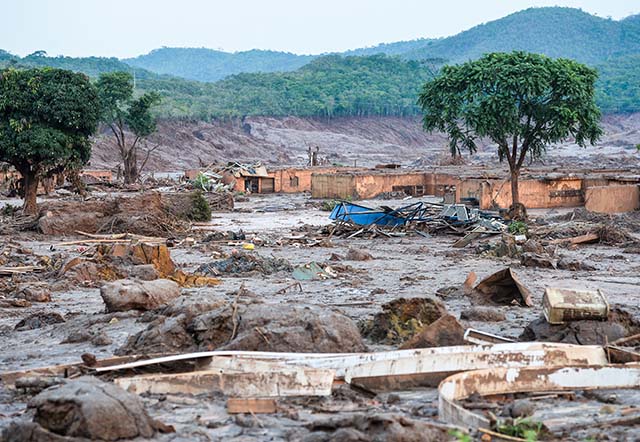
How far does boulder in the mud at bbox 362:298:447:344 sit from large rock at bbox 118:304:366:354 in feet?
2.31

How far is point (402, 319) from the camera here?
10195 mm

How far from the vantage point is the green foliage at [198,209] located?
30.5 meters

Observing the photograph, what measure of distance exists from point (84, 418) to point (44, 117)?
74.2ft

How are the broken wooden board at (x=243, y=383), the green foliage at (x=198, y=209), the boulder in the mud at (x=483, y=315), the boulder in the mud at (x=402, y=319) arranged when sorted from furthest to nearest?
the green foliage at (x=198, y=209), the boulder in the mud at (x=483, y=315), the boulder in the mud at (x=402, y=319), the broken wooden board at (x=243, y=383)

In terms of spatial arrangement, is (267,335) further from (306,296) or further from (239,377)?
(306,296)

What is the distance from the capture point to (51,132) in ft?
88.9

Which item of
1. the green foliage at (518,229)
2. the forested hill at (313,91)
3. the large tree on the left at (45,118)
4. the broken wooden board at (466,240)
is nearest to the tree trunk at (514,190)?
the green foliage at (518,229)

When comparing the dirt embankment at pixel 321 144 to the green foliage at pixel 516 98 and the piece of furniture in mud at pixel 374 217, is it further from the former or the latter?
the piece of furniture in mud at pixel 374 217

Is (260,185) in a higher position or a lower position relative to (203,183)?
lower

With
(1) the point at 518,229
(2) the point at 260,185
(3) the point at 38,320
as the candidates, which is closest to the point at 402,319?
(3) the point at 38,320

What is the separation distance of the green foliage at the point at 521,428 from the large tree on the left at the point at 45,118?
22389 mm

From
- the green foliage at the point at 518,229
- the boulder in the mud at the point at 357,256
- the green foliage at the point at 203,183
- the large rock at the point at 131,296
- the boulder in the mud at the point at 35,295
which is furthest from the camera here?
the green foliage at the point at 203,183

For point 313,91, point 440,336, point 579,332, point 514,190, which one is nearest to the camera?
point 440,336

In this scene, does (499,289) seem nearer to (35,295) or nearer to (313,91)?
(35,295)
